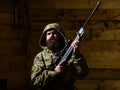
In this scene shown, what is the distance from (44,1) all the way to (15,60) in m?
0.92

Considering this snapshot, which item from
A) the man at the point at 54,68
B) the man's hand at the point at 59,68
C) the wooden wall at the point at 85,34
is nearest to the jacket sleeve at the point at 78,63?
the man at the point at 54,68

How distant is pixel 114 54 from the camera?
6.52m

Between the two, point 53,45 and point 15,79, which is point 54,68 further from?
point 15,79

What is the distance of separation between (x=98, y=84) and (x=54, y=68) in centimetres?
143

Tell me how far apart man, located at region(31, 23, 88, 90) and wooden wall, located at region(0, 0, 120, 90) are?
110 centimetres

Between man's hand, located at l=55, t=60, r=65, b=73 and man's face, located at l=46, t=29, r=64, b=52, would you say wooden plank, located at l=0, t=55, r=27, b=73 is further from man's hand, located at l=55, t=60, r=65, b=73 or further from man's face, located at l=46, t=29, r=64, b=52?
man's hand, located at l=55, t=60, r=65, b=73

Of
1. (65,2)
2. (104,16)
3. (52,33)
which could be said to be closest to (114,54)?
(104,16)

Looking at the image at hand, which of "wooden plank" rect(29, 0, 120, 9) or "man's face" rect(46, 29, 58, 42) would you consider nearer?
"man's face" rect(46, 29, 58, 42)

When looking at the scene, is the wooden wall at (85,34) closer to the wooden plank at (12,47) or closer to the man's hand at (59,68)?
the wooden plank at (12,47)

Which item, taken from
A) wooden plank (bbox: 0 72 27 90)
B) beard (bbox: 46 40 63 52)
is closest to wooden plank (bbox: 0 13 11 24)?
wooden plank (bbox: 0 72 27 90)

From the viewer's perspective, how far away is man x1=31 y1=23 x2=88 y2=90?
5172mm

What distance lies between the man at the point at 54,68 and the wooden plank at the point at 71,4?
1145 mm

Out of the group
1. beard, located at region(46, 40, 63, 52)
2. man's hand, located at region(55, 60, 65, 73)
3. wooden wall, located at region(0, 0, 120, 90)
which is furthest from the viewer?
wooden wall, located at region(0, 0, 120, 90)

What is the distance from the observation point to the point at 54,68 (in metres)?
5.27
